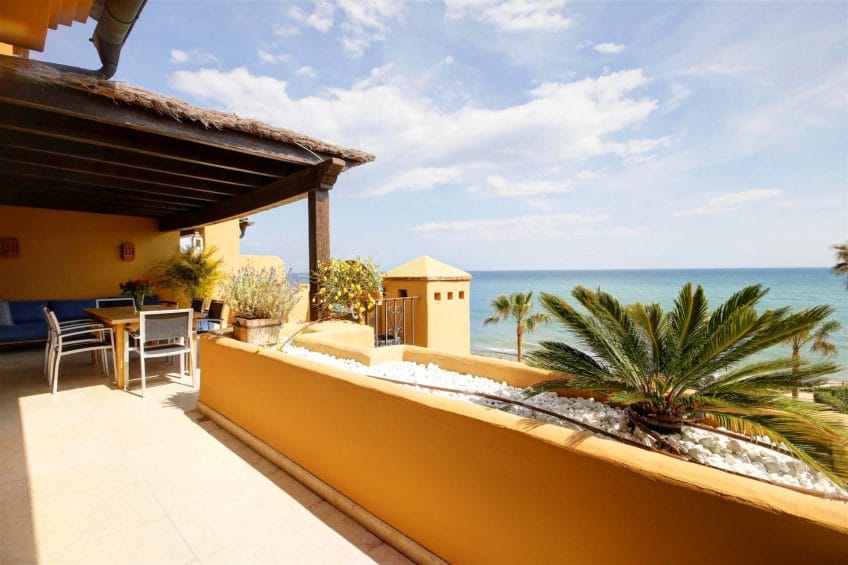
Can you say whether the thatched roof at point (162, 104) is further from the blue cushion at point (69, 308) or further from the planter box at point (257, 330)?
the blue cushion at point (69, 308)

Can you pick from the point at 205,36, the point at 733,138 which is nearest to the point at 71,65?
the point at 205,36

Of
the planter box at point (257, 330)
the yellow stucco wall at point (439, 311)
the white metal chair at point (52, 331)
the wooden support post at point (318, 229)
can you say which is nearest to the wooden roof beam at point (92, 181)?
the white metal chair at point (52, 331)

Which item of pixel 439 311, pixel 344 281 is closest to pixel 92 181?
pixel 344 281

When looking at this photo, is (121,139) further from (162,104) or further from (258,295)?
(258,295)

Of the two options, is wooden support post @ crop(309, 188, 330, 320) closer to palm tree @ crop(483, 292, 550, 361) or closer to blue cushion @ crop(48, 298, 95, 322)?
blue cushion @ crop(48, 298, 95, 322)

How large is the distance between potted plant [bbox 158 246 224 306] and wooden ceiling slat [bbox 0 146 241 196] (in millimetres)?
3476

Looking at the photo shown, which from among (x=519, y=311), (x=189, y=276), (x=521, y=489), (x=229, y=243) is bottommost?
(x=519, y=311)

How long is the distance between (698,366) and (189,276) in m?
9.72

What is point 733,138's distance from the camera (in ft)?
52.2

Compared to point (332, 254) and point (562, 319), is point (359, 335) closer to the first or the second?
point (332, 254)

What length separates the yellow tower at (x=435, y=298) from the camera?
748 centimetres

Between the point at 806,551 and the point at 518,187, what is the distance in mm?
27765

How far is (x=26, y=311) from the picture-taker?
22.4ft

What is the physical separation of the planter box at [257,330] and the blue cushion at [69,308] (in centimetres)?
585
